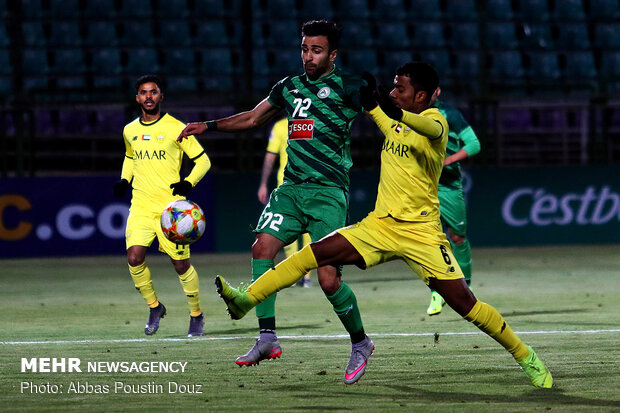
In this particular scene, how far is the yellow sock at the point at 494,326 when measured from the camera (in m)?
6.33

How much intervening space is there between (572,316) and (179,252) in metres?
3.70

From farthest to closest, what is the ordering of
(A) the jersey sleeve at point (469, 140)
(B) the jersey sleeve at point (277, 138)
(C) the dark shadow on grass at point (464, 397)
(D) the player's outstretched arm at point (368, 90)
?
(B) the jersey sleeve at point (277, 138) → (A) the jersey sleeve at point (469, 140) → (D) the player's outstretched arm at point (368, 90) → (C) the dark shadow on grass at point (464, 397)

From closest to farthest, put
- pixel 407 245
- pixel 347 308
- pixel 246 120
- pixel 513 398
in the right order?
pixel 513 398
pixel 407 245
pixel 347 308
pixel 246 120

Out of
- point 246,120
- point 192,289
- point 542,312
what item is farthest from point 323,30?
point 542,312

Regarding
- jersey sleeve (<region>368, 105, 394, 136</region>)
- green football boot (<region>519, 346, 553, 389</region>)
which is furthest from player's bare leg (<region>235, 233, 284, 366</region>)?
green football boot (<region>519, 346, 553, 389</region>)

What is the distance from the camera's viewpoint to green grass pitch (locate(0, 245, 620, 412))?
6.07 meters

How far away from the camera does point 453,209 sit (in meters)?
10.6

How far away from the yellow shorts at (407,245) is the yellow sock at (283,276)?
28 cm

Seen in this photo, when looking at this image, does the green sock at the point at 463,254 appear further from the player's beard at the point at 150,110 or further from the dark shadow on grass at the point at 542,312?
the player's beard at the point at 150,110

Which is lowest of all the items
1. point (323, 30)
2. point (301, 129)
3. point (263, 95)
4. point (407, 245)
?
point (407, 245)

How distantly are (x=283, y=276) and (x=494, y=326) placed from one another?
1266 mm

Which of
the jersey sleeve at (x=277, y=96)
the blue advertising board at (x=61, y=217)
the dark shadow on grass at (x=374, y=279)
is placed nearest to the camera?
the jersey sleeve at (x=277, y=96)

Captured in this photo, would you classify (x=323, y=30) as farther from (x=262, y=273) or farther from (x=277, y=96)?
(x=262, y=273)

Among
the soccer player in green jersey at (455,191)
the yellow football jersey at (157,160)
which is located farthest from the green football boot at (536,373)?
the soccer player in green jersey at (455,191)
